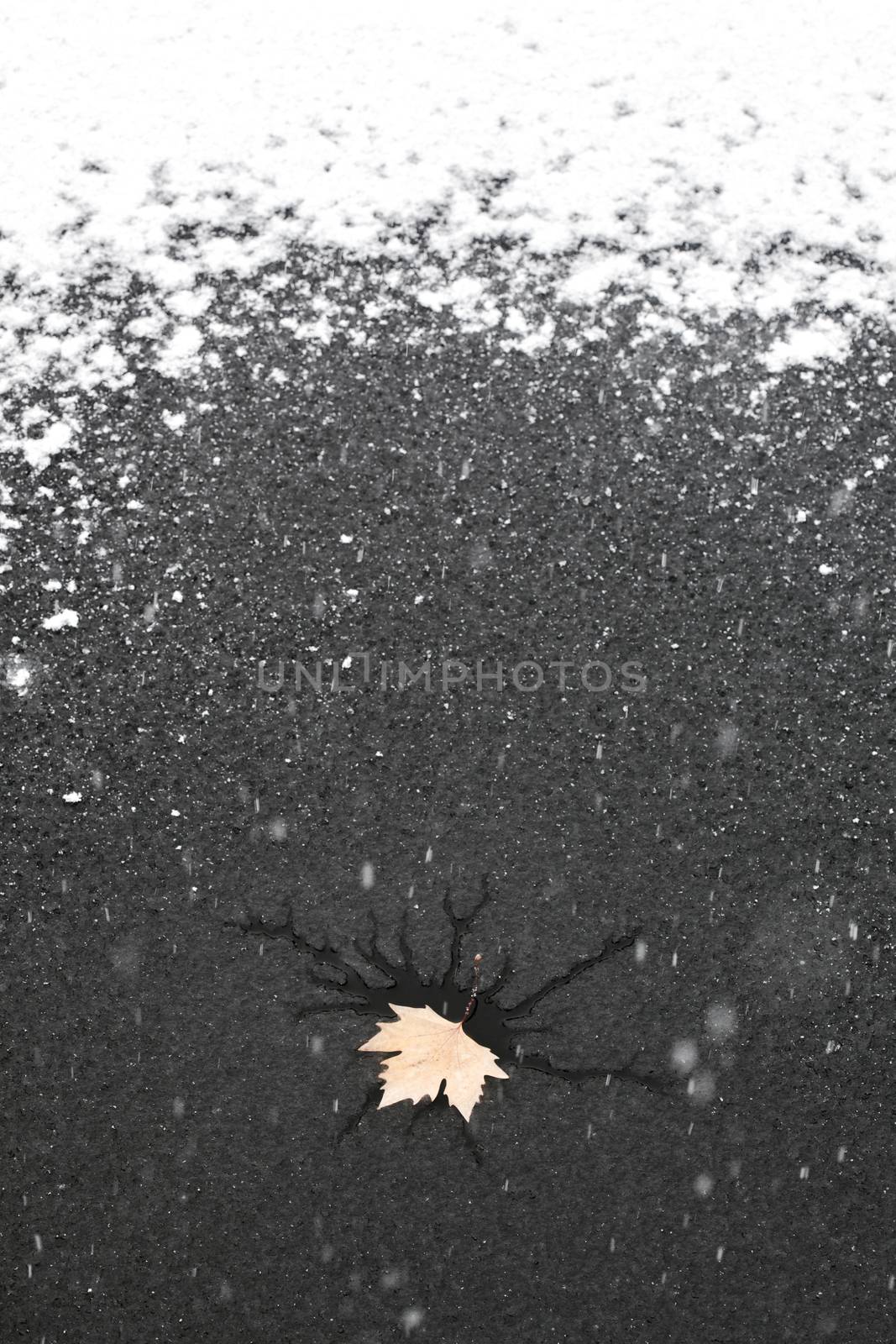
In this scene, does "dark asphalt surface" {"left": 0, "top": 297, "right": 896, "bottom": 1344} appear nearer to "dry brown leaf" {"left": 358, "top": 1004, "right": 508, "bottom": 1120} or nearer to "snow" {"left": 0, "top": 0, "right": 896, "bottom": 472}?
"dry brown leaf" {"left": 358, "top": 1004, "right": 508, "bottom": 1120}

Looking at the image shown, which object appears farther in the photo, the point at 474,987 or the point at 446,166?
the point at 446,166

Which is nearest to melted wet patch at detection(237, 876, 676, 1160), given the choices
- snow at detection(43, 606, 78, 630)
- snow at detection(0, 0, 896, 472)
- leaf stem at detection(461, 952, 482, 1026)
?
leaf stem at detection(461, 952, 482, 1026)

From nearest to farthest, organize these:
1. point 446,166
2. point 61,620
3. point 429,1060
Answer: point 429,1060, point 61,620, point 446,166

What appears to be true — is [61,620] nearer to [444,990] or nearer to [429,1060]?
[444,990]

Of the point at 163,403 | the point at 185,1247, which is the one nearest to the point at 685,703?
the point at 163,403

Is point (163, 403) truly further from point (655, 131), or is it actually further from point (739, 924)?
point (739, 924)

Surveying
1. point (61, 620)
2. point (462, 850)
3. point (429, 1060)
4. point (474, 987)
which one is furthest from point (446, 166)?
point (429, 1060)
